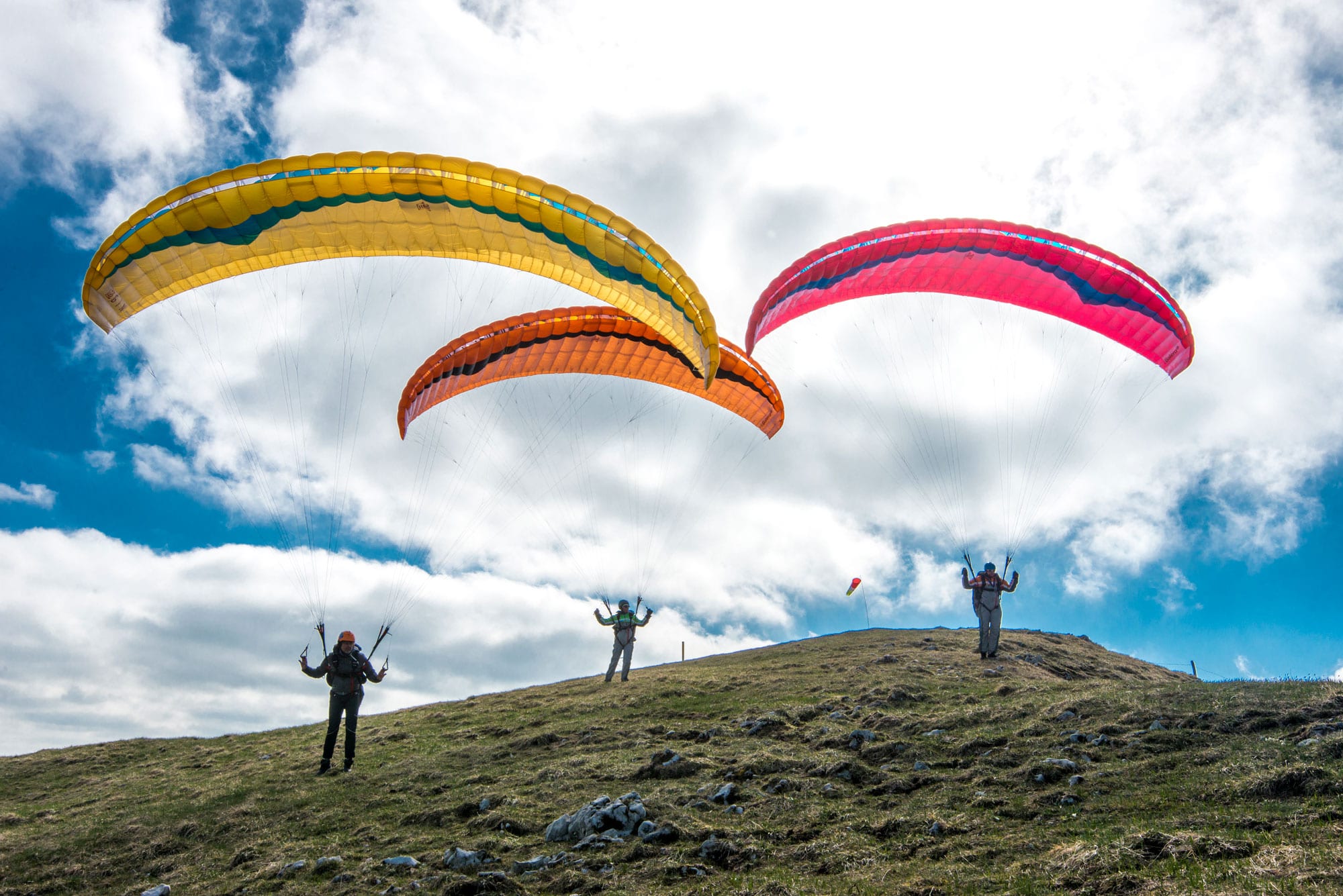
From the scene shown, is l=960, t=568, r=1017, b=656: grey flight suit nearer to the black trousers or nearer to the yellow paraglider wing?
the yellow paraglider wing

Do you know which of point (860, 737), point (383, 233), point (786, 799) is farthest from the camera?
point (383, 233)

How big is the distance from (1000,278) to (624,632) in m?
13.6

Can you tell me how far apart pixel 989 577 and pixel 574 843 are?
1421 cm

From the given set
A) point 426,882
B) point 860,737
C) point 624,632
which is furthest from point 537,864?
point 624,632

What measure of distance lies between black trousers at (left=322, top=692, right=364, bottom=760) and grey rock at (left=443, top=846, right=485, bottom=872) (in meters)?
6.12

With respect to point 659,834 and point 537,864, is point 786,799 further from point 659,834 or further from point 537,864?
point 537,864

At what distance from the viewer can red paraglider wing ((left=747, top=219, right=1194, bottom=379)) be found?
19.2 m

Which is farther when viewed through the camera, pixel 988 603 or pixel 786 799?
pixel 988 603

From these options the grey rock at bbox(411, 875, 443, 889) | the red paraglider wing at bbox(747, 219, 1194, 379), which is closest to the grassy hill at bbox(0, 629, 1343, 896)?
the grey rock at bbox(411, 875, 443, 889)

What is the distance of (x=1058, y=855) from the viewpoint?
7547 mm

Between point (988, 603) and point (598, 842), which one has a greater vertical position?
point (988, 603)

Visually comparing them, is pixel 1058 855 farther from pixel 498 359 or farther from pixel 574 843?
pixel 498 359

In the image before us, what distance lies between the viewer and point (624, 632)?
934 inches

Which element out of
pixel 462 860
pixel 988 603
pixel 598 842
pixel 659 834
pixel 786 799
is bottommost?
pixel 462 860
